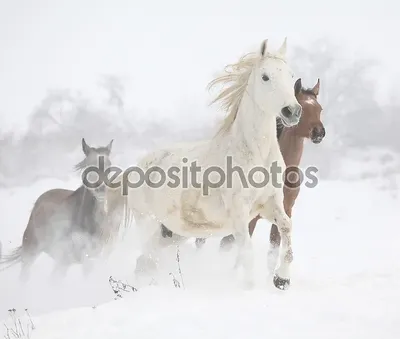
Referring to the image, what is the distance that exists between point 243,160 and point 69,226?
3.90 m

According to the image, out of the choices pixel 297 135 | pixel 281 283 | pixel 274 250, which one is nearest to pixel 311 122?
pixel 297 135

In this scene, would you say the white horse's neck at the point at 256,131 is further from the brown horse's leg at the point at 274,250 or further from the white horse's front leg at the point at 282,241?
the brown horse's leg at the point at 274,250

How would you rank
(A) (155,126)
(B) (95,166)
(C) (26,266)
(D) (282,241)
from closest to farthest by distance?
(D) (282,241), (B) (95,166), (C) (26,266), (A) (155,126)

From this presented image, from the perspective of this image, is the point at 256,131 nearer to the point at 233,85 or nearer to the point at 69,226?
the point at 233,85

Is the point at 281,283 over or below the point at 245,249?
below

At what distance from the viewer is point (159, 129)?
15.4m

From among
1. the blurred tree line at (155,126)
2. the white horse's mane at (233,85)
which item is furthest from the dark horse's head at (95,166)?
the blurred tree line at (155,126)

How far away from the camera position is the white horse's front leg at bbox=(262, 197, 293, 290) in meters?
4.37

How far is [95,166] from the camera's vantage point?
718 cm

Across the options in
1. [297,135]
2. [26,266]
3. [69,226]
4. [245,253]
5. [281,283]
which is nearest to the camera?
[281,283]

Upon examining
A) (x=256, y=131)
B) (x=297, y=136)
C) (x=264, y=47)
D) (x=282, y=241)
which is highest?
(x=264, y=47)

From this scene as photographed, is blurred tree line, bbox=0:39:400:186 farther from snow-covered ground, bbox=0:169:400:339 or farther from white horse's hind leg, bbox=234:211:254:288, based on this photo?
white horse's hind leg, bbox=234:211:254:288

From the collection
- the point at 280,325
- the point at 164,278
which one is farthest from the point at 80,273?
the point at 280,325

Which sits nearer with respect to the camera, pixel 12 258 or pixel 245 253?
pixel 245 253
